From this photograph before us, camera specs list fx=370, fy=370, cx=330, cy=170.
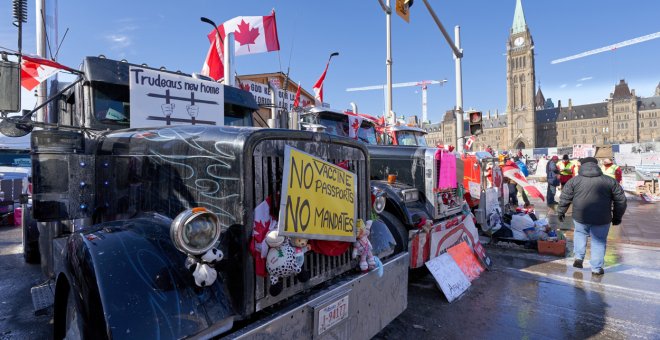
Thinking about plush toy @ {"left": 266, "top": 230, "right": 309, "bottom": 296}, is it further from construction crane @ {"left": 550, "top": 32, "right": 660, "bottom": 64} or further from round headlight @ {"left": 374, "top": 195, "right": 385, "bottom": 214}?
construction crane @ {"left": 550, "top": 32, "right": 660, "bottom": 64}

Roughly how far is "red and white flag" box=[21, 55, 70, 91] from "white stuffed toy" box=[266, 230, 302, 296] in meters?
3.33

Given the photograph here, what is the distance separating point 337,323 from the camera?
2.32 meters

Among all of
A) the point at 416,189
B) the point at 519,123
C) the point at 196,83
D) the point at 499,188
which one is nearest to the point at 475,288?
the point at 416,189

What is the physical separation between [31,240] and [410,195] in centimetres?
574

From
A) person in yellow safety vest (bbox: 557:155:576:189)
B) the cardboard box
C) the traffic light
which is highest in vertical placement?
the traffic light

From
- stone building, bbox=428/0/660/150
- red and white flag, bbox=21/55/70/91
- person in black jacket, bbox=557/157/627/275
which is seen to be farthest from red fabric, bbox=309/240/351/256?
stone building, bbox=428/0/660/150

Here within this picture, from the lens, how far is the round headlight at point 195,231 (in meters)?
1.79

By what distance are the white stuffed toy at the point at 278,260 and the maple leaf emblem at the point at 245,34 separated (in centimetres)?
729

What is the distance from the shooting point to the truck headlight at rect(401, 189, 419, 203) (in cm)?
492

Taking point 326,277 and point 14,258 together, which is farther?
point 14,258

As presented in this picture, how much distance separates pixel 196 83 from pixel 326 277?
2510mm

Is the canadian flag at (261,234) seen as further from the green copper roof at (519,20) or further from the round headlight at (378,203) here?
the green copper roof at (519,20)

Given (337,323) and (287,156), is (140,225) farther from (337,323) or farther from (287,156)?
(337,323)

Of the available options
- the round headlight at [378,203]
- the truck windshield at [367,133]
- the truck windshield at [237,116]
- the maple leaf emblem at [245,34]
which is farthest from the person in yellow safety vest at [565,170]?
the truck windshield at [237,116]
